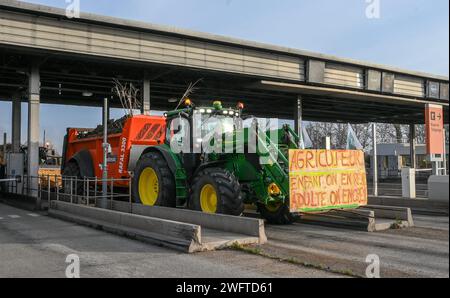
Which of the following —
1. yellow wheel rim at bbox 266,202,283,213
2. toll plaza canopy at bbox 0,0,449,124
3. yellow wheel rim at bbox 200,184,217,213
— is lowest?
yellow wheel rim at bbox 266,202,283,213

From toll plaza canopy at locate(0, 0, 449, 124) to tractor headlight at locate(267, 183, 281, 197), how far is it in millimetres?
7385

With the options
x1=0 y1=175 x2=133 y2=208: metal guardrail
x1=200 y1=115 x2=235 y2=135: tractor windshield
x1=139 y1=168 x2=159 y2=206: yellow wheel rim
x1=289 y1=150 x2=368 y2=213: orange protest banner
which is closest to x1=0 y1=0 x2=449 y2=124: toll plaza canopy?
x1=0 y1=175 x2=133 y2=208: metal guardrail

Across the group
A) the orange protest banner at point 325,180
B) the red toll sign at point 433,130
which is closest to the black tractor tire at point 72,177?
the orange protest banner at point 325,180

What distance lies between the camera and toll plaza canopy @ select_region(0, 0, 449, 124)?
18.0m

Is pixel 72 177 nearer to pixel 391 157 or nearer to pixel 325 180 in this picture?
pixel 325 180

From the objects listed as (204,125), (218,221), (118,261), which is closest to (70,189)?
(204,125)

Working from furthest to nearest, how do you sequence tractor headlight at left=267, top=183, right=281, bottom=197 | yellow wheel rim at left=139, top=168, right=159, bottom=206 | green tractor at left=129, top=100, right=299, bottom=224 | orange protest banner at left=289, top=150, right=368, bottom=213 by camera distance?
yellow wheel rim at left=139, top=168, right=159, bottom=206
tractor headlight at left=267, top=183, right=281, bottom=197
green tractor at left=129, top=100, right=299, bottom=224
orange protest banner at left=289, top=150, right=368, bottom=213

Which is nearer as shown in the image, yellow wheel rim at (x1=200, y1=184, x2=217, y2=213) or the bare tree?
yellow wheel rim at (x1=200, y1=184, x2=217, y2=213)

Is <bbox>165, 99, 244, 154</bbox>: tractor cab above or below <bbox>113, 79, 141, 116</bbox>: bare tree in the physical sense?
below

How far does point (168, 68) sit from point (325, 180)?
1363 centimetres

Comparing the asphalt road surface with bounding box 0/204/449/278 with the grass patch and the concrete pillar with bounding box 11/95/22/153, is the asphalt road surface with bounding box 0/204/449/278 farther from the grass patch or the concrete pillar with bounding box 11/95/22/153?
the concrete pillar with bounding box 11/95/22/153

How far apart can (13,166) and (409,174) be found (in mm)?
16027

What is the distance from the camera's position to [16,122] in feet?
91.9
